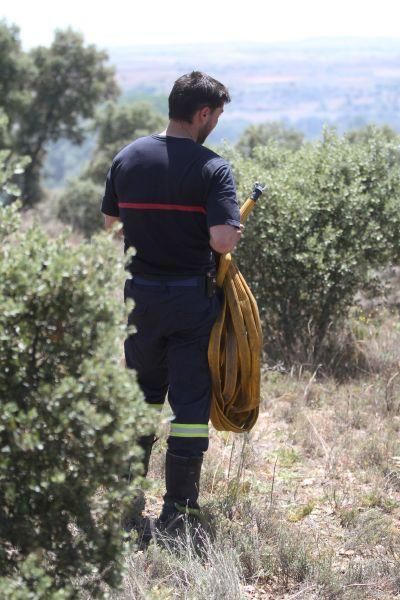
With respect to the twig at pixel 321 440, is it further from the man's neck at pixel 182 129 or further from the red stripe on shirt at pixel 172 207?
the man's neck at pixel 182 129

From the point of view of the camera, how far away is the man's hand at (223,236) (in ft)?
11.4

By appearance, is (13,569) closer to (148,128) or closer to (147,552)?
(147,552)

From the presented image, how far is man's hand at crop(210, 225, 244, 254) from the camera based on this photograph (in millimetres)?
3461

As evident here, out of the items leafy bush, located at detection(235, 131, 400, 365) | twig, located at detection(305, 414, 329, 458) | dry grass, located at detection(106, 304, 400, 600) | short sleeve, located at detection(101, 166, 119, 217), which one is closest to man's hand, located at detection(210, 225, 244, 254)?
short sleeve, located at detection(101, 166, 119, 217)

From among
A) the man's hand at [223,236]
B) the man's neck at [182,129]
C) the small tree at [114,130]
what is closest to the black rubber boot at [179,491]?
the man's hand at [223,236]

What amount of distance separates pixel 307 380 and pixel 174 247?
2596mm

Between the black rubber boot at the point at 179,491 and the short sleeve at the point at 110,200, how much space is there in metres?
1.19

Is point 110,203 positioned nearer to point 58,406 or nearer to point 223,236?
point 223,236

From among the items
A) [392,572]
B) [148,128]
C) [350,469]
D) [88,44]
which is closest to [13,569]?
[392,572]

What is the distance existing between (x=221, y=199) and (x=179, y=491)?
1.35 meters

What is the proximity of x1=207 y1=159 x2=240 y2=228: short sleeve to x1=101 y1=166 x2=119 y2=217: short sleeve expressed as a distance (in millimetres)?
587

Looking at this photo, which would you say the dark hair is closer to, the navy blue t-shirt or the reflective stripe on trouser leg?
the navy blue t-shirt

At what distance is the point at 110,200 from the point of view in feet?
→ 12.9

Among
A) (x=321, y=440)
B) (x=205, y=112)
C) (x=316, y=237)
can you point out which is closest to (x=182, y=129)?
(x=205, y=112)
